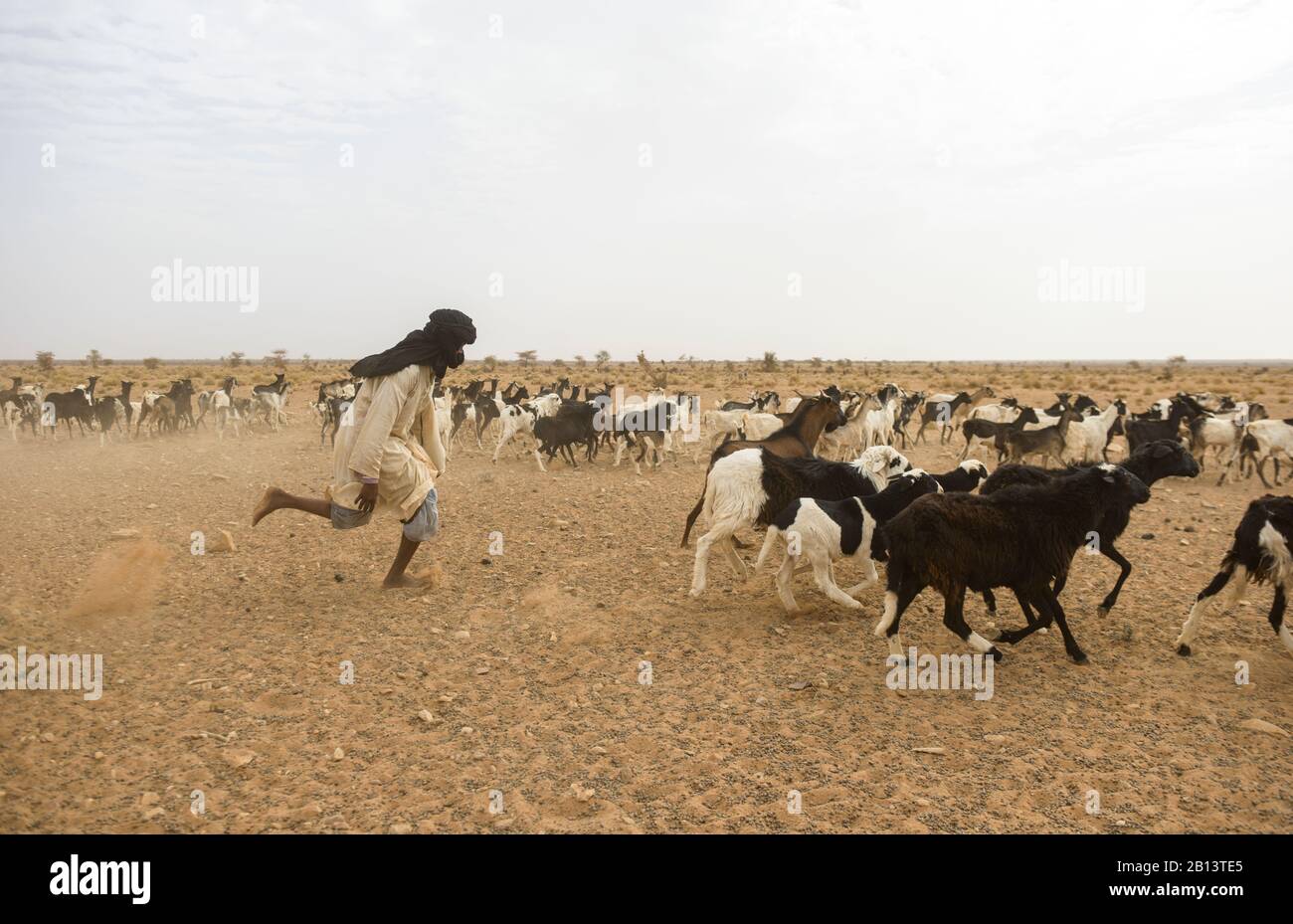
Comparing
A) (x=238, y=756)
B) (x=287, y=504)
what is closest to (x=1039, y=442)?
(x=287, y=504)

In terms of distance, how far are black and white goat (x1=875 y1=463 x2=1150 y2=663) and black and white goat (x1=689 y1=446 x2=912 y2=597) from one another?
190cm

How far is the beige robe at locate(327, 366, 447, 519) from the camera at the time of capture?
632cm

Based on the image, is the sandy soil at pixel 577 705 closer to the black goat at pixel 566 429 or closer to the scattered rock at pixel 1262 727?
the scattered rock at pixel 1262 727

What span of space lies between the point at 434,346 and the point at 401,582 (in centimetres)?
226

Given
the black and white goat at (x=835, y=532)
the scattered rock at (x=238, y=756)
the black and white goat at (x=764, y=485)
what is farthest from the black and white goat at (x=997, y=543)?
the scattered rock at (x=238, y=756)

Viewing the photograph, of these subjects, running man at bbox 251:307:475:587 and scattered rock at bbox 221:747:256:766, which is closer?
scattered rock at bbox 221:747:256:766

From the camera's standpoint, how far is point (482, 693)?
5191 millimetres

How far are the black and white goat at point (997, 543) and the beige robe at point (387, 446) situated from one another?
3948 mm

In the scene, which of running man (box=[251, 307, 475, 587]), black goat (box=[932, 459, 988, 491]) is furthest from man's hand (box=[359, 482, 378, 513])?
black goat (box=[932, 459, 988, 491])

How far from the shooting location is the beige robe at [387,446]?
6316 mm

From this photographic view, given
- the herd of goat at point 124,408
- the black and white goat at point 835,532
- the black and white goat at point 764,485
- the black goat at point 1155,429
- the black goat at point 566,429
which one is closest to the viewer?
the black and white goat at point 835,532

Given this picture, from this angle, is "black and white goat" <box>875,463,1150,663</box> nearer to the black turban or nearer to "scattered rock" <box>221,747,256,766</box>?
the black turban
